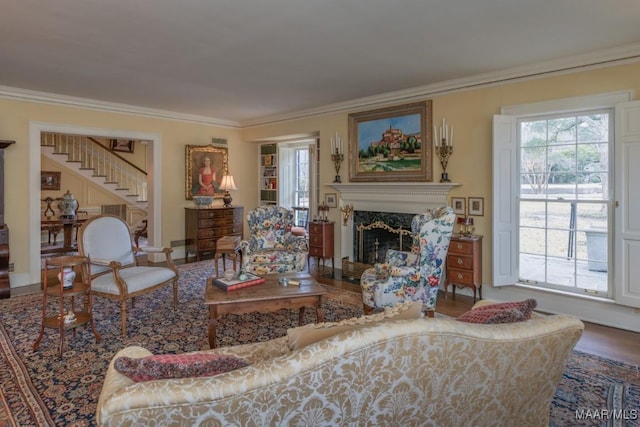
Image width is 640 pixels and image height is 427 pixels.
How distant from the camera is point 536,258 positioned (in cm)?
421

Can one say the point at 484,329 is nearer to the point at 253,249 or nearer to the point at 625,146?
the point at 625,146

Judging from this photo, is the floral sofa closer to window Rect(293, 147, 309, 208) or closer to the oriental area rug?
the oriental area rug

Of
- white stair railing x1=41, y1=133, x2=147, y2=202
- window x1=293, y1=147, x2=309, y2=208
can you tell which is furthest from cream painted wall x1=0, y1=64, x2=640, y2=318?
white stair railing x1=41, y1=133, x2=147, y2=202

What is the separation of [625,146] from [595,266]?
1247mm

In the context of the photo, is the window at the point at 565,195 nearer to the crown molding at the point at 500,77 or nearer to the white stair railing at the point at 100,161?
the crown molding at the point at 500,77

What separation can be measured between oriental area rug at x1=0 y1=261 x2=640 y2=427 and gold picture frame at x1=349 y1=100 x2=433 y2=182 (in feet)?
6.10

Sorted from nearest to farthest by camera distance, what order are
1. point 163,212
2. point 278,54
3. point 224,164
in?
point 278,54 < point 163,212 < point 224,164

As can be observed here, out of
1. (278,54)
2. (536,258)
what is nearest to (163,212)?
(278,54)

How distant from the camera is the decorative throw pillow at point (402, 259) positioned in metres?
3.45

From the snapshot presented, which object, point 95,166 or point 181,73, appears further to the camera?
point 95,166

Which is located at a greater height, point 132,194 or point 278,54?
point 278,54

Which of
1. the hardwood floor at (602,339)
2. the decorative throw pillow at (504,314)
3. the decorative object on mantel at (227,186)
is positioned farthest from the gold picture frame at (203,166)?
the decorative throw pillow at (504,314)

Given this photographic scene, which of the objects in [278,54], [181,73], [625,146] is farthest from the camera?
[181,73]

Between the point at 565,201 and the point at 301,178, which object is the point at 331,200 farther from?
the point at 565,201
